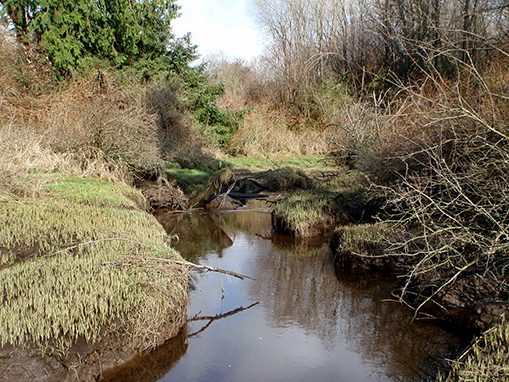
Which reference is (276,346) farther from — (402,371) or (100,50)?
(100,50)

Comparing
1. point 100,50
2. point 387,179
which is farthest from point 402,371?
point 100,50

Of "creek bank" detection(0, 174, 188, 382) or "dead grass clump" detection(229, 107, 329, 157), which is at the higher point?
"dead grass clump" detection(229, 107, 329, 157)

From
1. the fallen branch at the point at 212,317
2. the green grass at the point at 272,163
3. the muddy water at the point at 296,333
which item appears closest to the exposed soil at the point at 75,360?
the muddy water at the point at 296,333

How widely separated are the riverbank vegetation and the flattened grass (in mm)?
41

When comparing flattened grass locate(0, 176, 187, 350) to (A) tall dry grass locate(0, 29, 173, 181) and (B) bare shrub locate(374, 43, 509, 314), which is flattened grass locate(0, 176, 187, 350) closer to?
(B) bare shrub locate(374, 43, 509, 314)

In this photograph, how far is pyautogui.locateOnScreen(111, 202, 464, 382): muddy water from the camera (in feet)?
16.6

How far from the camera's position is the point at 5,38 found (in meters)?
16.4

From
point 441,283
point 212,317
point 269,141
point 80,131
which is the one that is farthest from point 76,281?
point 269,141

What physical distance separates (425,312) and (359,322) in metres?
0.98

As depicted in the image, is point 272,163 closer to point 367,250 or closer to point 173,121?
point 173,121

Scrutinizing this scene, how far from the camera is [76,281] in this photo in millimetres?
5293

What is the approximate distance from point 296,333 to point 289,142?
1967 cm

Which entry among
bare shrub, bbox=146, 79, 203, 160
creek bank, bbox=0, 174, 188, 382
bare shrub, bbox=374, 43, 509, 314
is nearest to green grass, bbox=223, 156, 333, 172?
bare shrub, bbox=146, 79, 203, 160

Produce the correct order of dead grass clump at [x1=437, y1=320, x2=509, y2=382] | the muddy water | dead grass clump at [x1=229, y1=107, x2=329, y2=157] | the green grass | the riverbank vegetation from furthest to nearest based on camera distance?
dead grass clump at [x1=229, y1=107, x2=329, y2=157]
the green grass
the riverbank vegetation
the muddy water
dead grass clump at [x1=437, y1=320, x2=509, y2=382]
